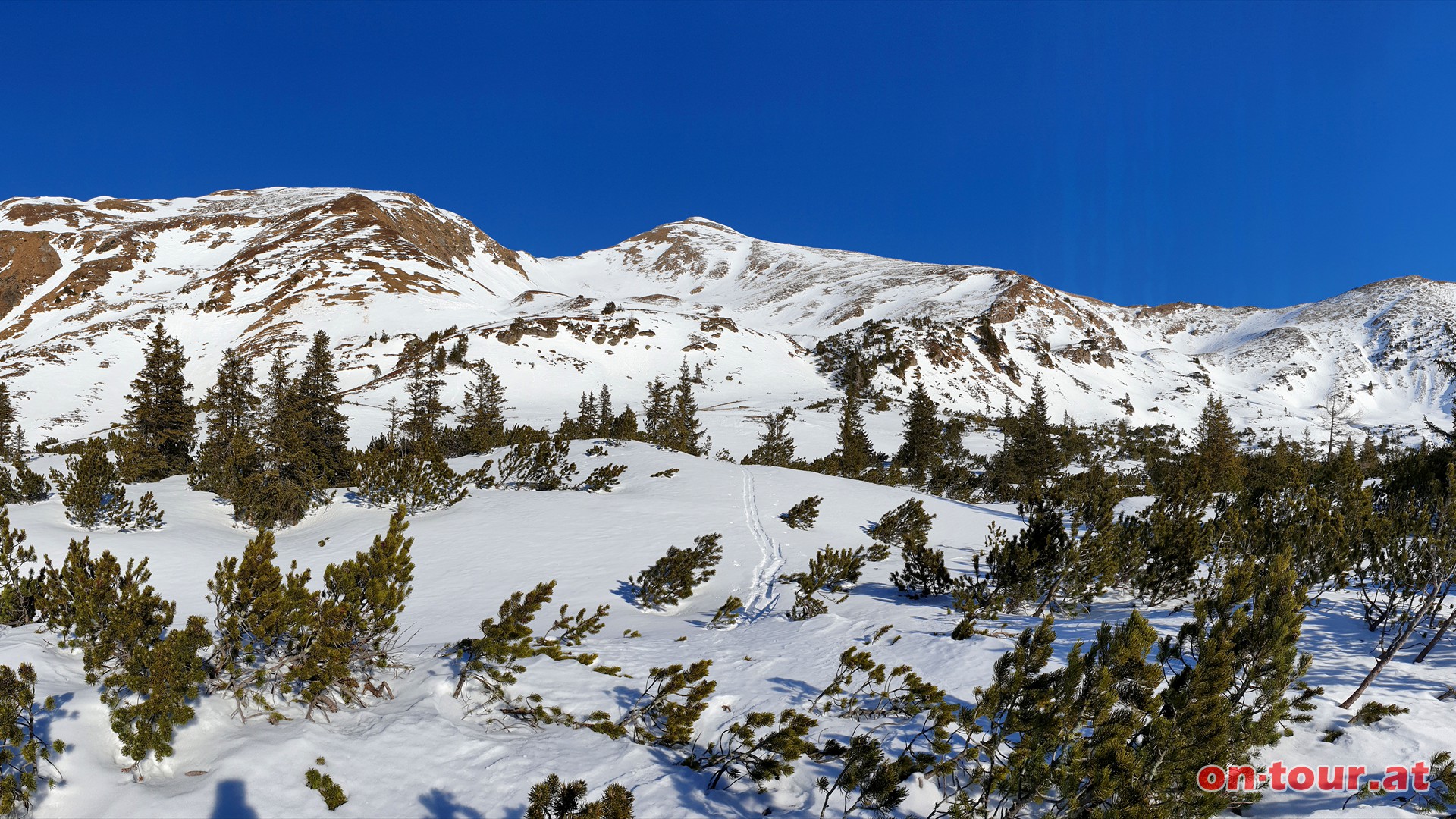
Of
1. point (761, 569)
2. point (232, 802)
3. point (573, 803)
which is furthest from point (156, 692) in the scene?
point (761, 569)

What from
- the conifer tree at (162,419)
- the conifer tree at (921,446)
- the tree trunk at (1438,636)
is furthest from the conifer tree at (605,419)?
the tree trunk at (1438,636)

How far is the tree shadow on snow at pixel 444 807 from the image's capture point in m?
4.06

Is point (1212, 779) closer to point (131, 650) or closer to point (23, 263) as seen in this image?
point (131, 650)

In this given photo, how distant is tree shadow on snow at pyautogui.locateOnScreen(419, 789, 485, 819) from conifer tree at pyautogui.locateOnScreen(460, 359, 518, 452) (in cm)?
1806

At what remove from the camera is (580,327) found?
5788 cm

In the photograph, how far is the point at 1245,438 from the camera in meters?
52.6

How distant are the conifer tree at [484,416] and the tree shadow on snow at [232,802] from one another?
1781 centimetres

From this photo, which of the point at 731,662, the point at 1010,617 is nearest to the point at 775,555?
the point at 1010,617

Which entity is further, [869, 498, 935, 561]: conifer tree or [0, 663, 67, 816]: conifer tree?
[869, 498, 935, 561]: conifer tree

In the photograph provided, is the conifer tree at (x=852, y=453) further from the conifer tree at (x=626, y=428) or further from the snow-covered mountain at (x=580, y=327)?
the conifer tree at (x=626, y=428)

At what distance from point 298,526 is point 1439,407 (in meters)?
117

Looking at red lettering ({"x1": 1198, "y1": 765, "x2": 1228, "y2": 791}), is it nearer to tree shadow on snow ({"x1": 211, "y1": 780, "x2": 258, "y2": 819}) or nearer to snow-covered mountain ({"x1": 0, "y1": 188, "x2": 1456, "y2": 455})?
tree shadow on snow ({"x1": 211, "y1": 780, "x2": 258, "y2": 819})

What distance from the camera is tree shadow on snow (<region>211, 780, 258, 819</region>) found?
12.6 feet

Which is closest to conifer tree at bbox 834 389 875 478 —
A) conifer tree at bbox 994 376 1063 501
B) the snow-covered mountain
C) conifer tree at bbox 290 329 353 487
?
the snow-covered mountain
